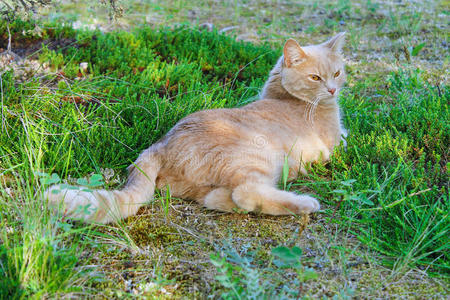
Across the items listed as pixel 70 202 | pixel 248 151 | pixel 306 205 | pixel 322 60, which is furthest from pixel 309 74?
pixel 70 202

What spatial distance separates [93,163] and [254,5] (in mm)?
5811

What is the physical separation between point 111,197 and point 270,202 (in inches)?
34.8

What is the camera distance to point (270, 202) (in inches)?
90.7

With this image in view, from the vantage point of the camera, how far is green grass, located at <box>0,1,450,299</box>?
1.77 m

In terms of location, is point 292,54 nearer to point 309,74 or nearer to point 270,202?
point 309,74

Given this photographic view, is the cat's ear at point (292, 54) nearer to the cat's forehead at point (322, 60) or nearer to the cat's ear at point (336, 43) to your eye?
the cat's forehead at point (322, 60)

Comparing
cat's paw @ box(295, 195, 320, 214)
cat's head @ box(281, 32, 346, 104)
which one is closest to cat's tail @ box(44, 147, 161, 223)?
cat's paw @ box(295, 195, 320, 214)

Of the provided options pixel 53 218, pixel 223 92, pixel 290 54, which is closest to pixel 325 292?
pixel 53 218

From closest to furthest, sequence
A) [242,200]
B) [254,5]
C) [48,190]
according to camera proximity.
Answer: [48,190], [242,200], [254,5]

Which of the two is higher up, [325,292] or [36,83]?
[36,83]

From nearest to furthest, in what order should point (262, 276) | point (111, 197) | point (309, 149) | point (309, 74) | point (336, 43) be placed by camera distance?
point (262, 276) → point (111, 197) → point (309, 149) → point (309, 74) → point (336, 43)

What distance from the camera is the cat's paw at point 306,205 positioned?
2.28m

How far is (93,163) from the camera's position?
2654 millimetres

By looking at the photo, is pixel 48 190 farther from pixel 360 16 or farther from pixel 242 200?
pixel 360 16
